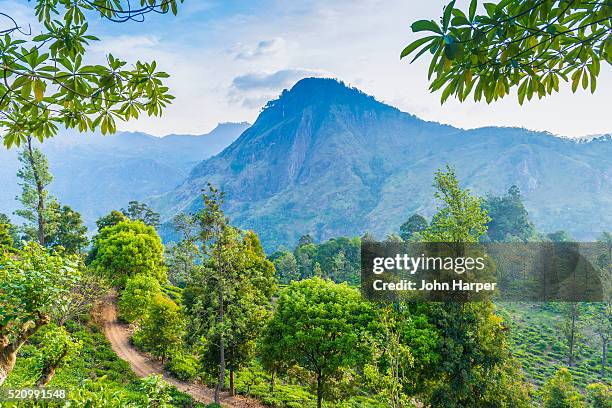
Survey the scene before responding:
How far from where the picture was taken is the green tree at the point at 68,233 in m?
32.4

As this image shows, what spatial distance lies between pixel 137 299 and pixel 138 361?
163 inches

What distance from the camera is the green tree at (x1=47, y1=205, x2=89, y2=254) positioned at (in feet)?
106

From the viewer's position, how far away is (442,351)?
13383mm

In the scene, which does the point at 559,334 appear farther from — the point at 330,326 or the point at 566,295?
the point at 330,326

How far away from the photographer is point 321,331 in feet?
47.7

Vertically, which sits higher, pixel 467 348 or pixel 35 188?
pixel 35 188

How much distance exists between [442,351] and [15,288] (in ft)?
44.4

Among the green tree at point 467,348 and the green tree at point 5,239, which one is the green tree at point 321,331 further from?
the green tree at point 5,239

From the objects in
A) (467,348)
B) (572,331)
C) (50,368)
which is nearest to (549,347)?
(572,331)

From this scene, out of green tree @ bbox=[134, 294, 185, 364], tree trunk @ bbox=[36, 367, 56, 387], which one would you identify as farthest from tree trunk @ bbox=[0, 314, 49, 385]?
green tree @ bbox=[134, 294, 185, 364]

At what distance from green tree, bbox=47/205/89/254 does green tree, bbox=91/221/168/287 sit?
4.22 metres

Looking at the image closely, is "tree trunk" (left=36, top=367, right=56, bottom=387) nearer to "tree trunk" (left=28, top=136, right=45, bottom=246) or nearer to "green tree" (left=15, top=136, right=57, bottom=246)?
"green tree" (left=15, top=136, right=57, bottom=246)

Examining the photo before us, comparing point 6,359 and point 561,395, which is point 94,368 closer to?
point 6,359

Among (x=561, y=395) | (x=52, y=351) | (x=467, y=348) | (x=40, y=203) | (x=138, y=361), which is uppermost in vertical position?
(x=40, y=203)
